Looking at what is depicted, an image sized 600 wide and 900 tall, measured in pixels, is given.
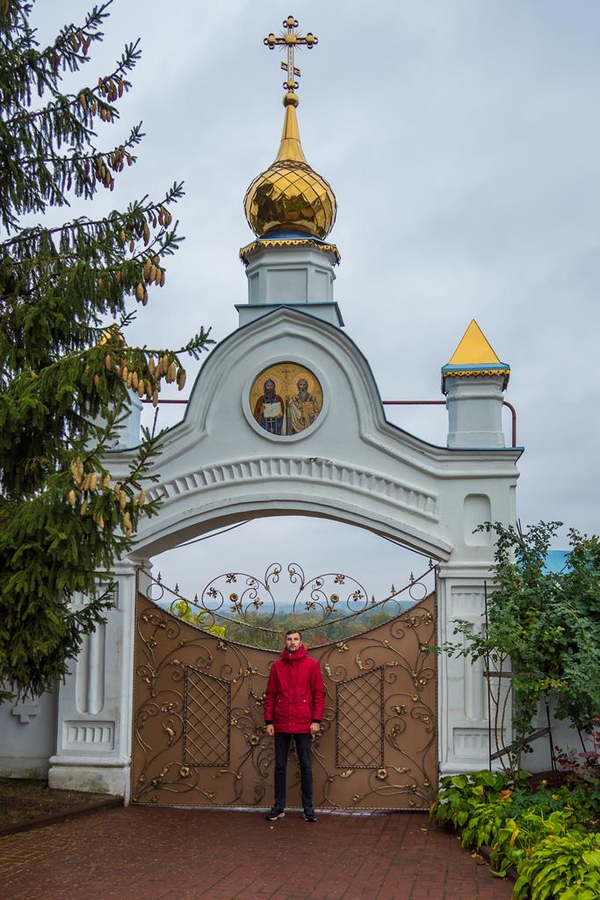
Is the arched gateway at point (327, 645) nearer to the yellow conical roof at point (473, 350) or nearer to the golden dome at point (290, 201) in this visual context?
the yellow conical roof at point (473, 350)

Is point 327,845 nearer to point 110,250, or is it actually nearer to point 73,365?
point 73,365

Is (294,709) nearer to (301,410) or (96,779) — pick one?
(96,779)

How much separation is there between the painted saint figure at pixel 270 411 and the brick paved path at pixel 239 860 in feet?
10.3

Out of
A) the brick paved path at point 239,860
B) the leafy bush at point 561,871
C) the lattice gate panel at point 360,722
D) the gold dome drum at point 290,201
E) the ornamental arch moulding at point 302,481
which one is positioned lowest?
the brick paved path at point 239,860

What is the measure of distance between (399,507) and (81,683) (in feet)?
9.99

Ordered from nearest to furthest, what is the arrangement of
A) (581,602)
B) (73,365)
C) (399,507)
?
(73,365) → (581,602) → (399,507)

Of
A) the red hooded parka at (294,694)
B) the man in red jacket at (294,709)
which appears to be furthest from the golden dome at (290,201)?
the red hooded parka at (294,694)

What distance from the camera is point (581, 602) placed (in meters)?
8.43

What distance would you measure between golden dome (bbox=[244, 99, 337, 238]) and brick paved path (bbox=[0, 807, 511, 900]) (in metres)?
5.22

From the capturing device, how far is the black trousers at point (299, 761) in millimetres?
8602

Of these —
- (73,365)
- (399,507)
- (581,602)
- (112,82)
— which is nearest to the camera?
(73,365)

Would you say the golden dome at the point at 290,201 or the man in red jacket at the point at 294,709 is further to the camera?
the golden dome at the point at 290,201

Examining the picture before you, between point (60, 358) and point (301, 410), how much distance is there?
2932 mm

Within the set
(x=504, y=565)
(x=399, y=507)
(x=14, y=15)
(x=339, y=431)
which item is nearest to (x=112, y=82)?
(x=14, y=15)
